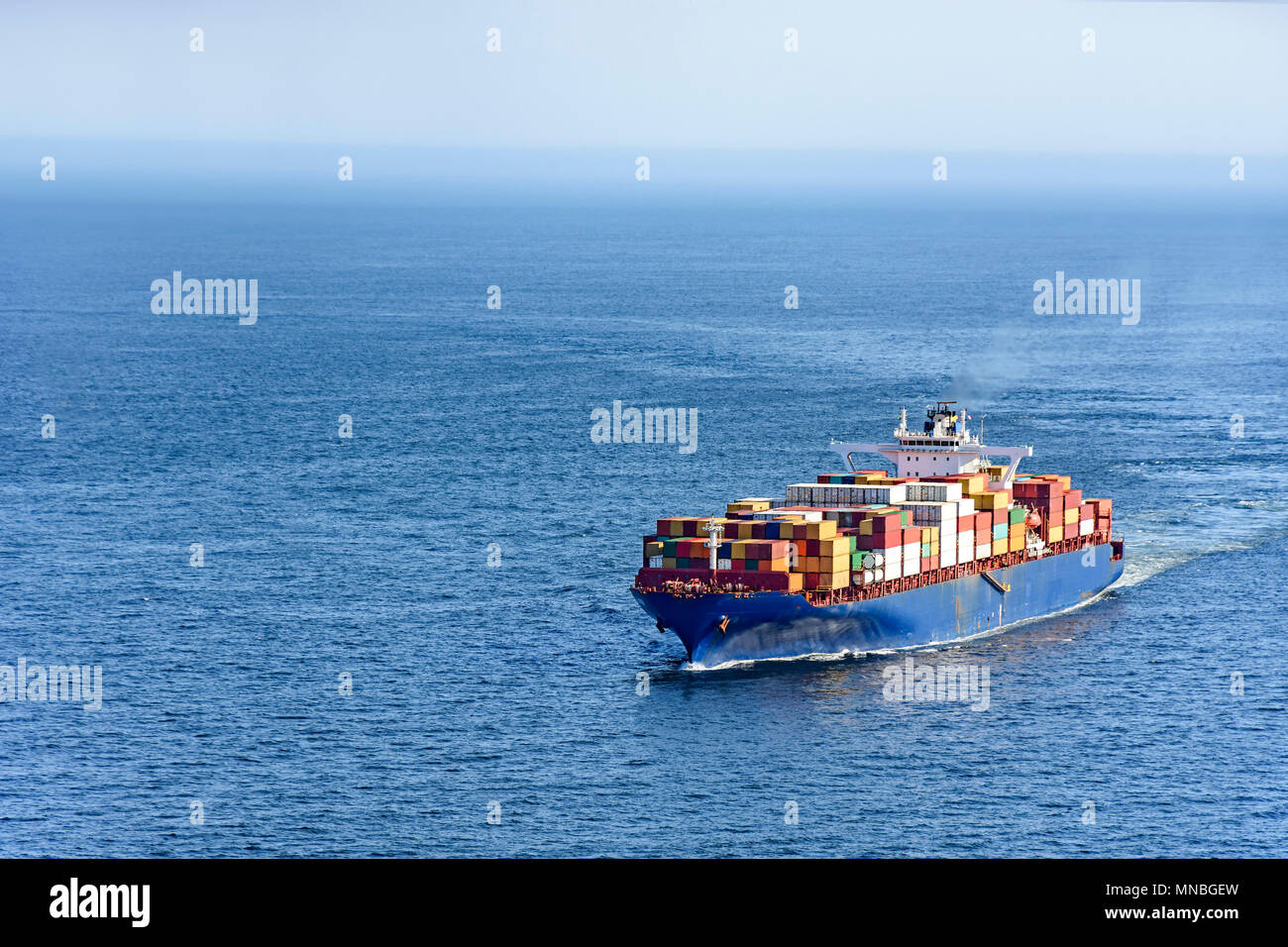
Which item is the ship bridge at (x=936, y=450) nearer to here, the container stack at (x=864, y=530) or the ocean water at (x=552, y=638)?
the container stack at (x=864, y=530)

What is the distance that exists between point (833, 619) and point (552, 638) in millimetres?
11005

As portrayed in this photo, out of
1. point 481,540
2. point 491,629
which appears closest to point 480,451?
point 481,540

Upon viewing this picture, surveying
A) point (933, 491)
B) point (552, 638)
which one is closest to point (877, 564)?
point (933, 491)

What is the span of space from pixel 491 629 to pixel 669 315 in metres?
119

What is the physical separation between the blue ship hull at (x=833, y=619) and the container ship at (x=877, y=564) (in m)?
0.05

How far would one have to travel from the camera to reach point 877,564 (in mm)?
75375

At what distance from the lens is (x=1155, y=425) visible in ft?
407

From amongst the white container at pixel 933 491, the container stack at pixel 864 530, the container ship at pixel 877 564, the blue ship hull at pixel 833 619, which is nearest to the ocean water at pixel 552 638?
the blue ship hull at pixel 833 619

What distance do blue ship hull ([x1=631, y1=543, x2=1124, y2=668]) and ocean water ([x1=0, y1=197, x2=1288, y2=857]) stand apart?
100 centimetres

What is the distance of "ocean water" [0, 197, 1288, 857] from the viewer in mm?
53688

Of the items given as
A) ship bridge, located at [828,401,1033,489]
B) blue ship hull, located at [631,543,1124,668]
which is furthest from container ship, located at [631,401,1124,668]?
ship bridge, located at [828,401,1033,489]

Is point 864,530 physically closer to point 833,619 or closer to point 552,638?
point 833,619

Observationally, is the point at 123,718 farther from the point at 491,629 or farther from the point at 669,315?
the point at 669,315

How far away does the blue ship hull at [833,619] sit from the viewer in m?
70.7
